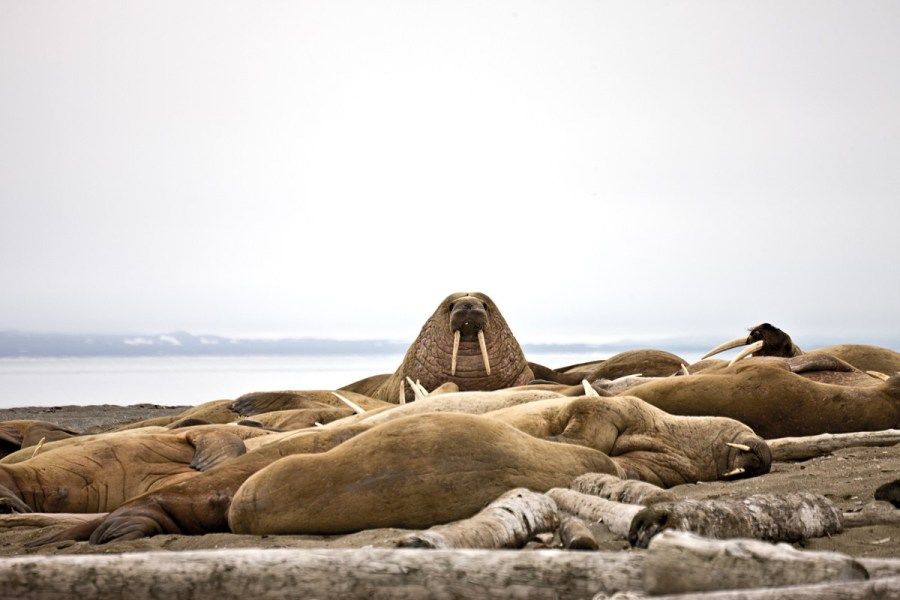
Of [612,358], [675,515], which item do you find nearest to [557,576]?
[675,515]

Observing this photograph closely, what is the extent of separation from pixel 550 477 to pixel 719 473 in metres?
1.80

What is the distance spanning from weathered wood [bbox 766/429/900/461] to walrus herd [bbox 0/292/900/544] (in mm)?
336

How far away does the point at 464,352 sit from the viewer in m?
12.3

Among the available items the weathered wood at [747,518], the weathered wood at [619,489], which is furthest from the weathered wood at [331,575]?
the weathered wood at [619,489]

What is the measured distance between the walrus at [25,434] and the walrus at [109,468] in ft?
8.09

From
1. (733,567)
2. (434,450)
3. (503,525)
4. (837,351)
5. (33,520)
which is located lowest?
(33,520)

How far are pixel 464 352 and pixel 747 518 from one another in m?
8.28

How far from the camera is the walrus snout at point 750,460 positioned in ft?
20.3

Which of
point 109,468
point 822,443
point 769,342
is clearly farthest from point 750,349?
point 109,468

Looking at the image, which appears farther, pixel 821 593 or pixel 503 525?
pixel 503 525

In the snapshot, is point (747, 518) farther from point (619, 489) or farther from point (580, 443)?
point (580, 443)

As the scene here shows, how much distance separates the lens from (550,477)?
5027 mm

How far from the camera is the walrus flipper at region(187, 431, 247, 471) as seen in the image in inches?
289

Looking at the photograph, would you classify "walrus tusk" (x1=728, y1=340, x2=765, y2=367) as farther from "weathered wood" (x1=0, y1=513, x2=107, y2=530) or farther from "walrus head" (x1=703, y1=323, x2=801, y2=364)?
"weathered wood" (x1=0, y1=513, x2=107, y2=530)
